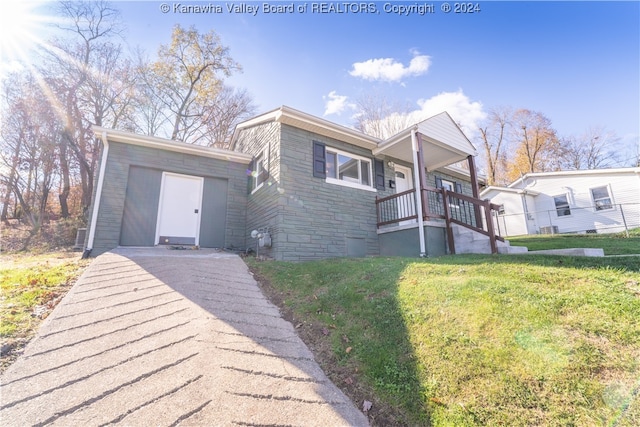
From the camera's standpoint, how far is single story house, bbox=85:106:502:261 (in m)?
6.48

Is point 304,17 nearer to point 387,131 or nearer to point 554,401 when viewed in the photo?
point 554,401

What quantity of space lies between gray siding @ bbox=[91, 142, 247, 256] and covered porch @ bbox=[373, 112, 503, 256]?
416cm

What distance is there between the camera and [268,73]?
9.73 m

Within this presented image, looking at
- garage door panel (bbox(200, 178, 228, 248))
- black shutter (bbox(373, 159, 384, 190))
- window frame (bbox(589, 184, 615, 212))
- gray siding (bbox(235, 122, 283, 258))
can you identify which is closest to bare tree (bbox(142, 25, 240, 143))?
gray siding (bbox(235, 122, 283, 258))

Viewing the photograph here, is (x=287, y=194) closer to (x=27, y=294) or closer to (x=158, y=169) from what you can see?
(x=158, y=169)

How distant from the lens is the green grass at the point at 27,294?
2562 millimetres

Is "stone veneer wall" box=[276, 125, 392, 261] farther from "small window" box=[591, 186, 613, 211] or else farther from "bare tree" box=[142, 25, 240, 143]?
"small window" box=[591, 186, 613, 211]

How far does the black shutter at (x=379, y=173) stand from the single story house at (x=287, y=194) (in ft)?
0.11

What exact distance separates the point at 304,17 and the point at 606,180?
55.5 ft

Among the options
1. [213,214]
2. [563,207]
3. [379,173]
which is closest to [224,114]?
[213,214]

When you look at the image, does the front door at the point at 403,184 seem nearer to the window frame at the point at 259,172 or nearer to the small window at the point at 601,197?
the window frame at the point at 259,172

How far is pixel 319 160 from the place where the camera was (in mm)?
7125

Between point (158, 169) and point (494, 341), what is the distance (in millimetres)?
8112

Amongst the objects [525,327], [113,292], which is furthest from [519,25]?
[113,292]
